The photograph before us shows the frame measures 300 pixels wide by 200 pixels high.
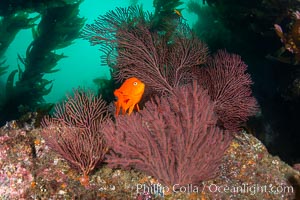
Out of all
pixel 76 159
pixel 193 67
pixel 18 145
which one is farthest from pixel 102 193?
pixel 193 67

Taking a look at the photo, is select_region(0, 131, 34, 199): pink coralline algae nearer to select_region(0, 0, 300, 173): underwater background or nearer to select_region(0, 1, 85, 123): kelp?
select_region(0, 0, 300, 173): underwater background

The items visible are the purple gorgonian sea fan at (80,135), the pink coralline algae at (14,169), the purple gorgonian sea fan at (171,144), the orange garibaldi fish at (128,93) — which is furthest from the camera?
the orange garibaldi fish at (128,93)

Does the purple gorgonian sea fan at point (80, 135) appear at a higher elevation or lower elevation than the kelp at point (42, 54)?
lower

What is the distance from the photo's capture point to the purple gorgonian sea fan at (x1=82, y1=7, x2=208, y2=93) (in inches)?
162

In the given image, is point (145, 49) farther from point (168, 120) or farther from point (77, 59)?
point (77, 59)

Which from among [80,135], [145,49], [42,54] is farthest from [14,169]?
[42,54]

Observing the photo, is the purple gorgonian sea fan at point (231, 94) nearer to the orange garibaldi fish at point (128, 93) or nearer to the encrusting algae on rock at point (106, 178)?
the encrusting algae on rock at point (106, 178)

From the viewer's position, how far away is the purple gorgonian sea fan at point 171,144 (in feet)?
8.55

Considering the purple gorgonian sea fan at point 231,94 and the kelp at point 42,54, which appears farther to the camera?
the kelp at point 42,54

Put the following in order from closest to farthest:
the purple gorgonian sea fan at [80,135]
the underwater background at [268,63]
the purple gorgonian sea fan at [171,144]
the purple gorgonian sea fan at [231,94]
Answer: the purple gorgonian sea fan at [171,144]
the purple gorgonian sea fan at [80,135]
the purple gorgonian sea fan at [231,94]
the underwater background at [268,63]

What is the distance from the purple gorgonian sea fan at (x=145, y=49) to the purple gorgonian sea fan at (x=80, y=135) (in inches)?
40.2

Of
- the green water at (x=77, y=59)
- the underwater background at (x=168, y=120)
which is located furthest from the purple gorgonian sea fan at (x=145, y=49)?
the green water at (x=77, y=59)

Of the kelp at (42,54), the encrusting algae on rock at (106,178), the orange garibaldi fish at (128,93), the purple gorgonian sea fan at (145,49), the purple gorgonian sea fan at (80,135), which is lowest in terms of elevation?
the encrusting algae on rock at (106,178)

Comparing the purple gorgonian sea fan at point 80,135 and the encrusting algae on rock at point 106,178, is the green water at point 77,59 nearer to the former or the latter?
the purple gorgonian sea fan at point 80,135
